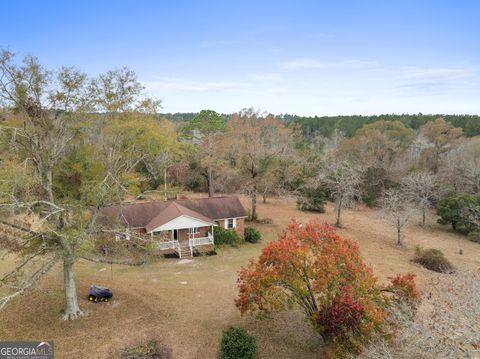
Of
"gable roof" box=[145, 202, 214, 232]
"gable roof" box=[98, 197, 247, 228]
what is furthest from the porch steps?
"gable roof" box=[98, 197, 247, 228]

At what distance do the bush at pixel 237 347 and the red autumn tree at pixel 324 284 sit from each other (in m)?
1.22

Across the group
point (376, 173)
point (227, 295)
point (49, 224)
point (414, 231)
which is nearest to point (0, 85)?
point (49, 224)

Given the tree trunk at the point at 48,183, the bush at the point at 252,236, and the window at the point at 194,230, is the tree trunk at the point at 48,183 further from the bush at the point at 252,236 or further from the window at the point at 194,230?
the bush at the point at 252,236

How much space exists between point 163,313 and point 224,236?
1232 centimetres

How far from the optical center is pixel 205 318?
17.5 metres

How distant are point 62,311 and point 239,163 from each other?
2337cm

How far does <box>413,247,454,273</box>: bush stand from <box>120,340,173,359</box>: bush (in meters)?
20.8

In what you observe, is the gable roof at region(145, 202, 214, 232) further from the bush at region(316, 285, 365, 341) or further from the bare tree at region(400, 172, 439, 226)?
the bare tree at region(400, 172, 439, 226)

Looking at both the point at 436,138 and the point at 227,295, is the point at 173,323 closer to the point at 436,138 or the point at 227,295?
the point at 227,295

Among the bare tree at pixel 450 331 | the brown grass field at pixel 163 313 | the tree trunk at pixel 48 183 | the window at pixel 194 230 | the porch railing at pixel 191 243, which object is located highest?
the tree trunk at pixel 48 183

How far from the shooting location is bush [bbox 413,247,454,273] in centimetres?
2667

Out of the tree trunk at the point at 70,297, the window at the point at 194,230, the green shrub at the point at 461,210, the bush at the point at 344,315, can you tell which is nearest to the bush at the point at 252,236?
the window at the point at 194,230

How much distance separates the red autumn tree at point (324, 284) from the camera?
42.1ft

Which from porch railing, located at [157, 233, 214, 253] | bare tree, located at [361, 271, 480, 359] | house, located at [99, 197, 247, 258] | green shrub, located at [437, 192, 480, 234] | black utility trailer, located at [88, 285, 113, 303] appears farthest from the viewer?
green shrub, located at [437, 192, 480, 234]
